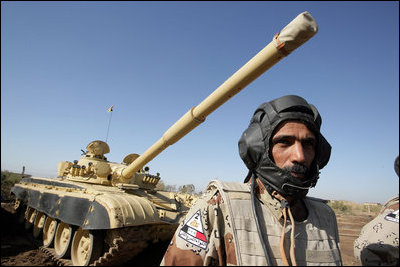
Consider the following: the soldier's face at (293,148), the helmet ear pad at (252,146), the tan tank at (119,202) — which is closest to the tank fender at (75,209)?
the tan tank at (119,202)

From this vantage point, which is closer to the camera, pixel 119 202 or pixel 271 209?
pixel 271 209

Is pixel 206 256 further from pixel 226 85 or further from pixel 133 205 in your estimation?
pixel 133 205

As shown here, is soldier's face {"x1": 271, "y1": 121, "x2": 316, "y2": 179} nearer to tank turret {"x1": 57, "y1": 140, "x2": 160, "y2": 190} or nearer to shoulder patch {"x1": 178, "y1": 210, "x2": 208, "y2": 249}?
shoulder patch {"x1": 178, "y1": 210, "x2": 208, "y2": 249}

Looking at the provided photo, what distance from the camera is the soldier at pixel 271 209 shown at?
1355 mm

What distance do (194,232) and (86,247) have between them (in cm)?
515

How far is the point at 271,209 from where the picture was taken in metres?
1.58

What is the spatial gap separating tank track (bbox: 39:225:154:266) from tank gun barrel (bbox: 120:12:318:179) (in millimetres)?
1875

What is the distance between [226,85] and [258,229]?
80.6 inches

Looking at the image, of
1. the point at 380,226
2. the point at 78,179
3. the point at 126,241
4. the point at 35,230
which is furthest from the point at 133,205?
the point at 35,230

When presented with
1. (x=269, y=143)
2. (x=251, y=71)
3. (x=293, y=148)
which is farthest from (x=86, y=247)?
(x=293, y=148)

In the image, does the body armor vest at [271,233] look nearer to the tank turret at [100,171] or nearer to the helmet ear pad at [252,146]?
the helmet ear pad at [252,146]

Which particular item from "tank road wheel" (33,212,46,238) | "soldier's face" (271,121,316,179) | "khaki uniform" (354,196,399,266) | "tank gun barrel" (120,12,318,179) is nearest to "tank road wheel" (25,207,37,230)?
"tank road wheel" (33,212,46,238)

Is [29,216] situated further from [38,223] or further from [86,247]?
[86,247]

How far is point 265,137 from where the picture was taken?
166 centimetres
